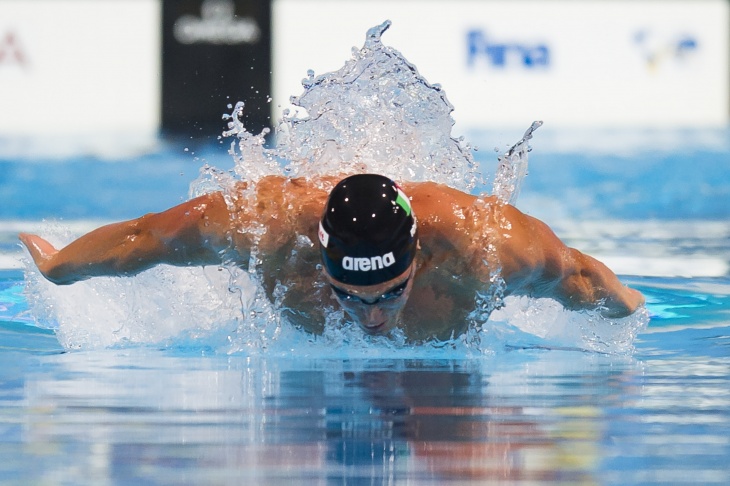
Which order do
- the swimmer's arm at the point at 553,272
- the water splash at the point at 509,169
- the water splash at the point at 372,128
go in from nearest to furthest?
the swimmer's arm at the point at 553,272 → the water splash at the point at 509,169 → the water splash at the point at 372,128

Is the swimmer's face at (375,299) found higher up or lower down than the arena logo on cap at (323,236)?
lower down

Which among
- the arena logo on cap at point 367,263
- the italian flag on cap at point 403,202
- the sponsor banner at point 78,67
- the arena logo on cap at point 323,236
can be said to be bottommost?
the sponsor banner at point 78,67

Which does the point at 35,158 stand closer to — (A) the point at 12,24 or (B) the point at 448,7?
(A) the point at 12,24

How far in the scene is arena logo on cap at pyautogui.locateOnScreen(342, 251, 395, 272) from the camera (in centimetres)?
273

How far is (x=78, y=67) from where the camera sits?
10.4m

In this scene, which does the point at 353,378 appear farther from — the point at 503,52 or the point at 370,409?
the point at 503,52

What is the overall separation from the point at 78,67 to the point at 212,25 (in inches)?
48.2

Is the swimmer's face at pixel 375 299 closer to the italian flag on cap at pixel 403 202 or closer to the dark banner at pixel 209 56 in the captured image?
the italian flag on cap at pixel 403 202

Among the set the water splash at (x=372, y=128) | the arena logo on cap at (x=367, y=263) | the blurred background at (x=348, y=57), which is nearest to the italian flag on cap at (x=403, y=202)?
the arena logo on cap at (x=367, y=263)

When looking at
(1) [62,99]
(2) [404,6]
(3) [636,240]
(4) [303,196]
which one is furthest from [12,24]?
(4) [303,196]

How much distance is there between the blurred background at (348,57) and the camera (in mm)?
10297

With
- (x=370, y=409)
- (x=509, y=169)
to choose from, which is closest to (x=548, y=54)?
(x=509, y=169)

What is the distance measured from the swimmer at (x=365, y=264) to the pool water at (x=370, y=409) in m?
0.17

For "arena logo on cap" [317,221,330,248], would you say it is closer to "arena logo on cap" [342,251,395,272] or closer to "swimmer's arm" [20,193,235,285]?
"arena logo on cap" [342,251,395,272]
